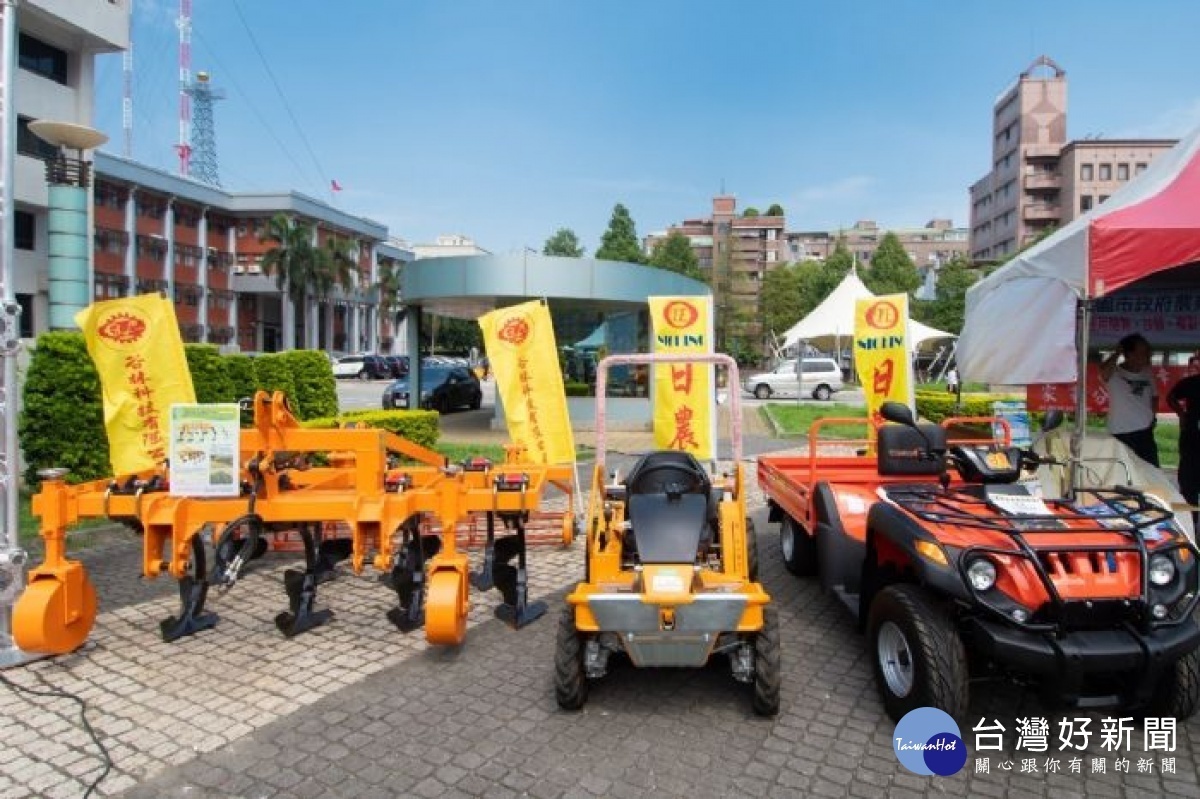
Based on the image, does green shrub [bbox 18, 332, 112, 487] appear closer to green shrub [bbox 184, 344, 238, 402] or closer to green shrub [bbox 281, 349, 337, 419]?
green shrub [bbox 184, 344, 238, 402]

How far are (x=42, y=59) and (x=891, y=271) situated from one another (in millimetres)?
49961

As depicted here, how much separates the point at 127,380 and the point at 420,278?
11.4 meters

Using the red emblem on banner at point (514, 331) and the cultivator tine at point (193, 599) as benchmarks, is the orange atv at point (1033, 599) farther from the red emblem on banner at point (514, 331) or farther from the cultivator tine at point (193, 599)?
the red emblem on banner at point (514, 331)

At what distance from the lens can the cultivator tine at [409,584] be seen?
16.4ft

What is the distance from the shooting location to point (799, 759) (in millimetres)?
3396

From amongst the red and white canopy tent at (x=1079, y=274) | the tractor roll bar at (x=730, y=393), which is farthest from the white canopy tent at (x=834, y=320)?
the tractor roll bar at (x=730, y=393)

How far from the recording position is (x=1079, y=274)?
4.91 meters

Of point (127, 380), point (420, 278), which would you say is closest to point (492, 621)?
point (127, 380)

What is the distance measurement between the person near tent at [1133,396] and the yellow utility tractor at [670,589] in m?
4.44

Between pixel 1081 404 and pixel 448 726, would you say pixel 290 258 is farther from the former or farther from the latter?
pixel 1081 404

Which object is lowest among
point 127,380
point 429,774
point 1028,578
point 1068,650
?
point 429,774

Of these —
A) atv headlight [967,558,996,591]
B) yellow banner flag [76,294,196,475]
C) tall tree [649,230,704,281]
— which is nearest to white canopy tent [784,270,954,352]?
yellow banner flag [76,294,196,475]

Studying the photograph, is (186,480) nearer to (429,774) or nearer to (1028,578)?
(429,774)

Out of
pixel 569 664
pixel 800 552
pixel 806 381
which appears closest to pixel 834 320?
pixel 806 381
